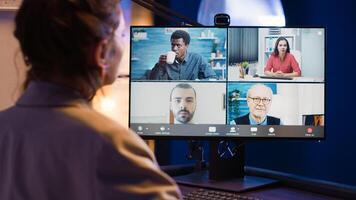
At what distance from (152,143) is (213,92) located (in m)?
0.67

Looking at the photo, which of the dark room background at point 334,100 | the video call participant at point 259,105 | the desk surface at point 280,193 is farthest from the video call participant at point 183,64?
the dark room background at point 334,100

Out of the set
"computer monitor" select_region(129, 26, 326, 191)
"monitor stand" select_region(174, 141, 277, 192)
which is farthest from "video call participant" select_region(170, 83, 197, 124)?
"monitor stand" select_region(174, 141, 277, 192)

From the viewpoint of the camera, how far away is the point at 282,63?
5.52 feet

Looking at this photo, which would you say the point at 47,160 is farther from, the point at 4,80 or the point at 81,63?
the point at 4,80

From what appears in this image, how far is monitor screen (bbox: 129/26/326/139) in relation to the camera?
1687mm

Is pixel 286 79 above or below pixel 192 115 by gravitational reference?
above

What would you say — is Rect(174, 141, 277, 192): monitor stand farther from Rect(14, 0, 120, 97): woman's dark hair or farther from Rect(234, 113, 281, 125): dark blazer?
Rect(14, 0, 120, 97): woman's dark hair

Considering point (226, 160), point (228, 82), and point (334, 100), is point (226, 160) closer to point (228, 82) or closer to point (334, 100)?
point (228, 82)

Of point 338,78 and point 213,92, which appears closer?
point 213,92

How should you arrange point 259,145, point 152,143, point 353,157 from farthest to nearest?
point 152,143
point 259,145
point 353,157

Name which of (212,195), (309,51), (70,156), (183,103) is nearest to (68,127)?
(70,156)

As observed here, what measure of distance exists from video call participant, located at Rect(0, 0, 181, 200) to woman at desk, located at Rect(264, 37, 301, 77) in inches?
35.6

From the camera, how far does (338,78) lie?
1.87 meters

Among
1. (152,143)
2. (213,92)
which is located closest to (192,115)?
(213,92)
